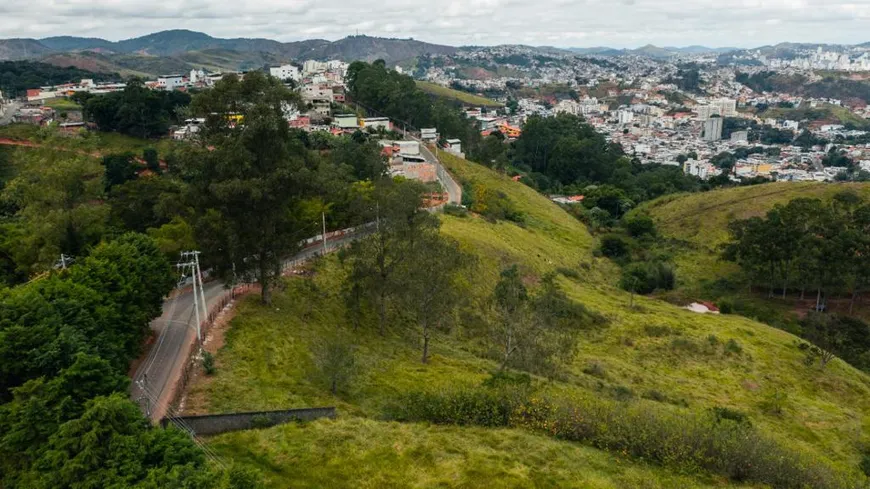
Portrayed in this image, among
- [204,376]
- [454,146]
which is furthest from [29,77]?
[204,376]

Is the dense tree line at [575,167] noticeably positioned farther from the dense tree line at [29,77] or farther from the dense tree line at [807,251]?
the dense tree line at [29,77]

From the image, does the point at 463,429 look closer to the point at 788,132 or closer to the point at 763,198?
the point at 763,198

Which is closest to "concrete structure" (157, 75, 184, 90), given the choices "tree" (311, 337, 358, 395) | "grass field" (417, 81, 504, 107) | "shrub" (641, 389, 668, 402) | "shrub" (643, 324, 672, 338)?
"grass field" (417, 81, 504, 107)

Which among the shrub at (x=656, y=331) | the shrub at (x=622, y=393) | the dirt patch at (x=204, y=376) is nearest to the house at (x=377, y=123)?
the shrub at (x=656, y=331)

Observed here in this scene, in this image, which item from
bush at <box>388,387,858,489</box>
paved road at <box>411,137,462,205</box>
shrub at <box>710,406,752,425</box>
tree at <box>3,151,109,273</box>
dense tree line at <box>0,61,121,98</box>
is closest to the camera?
bush at <box>388,387,858,489</box>

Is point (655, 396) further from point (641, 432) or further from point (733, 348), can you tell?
point (641, 432)

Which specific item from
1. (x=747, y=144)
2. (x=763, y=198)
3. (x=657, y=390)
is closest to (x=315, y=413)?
(x=657, y=390)

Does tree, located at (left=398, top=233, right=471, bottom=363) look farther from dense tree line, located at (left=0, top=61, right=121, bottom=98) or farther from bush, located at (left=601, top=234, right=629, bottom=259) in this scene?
dense tree line, located at (left=0, top=61, right=121, bottom=98)
